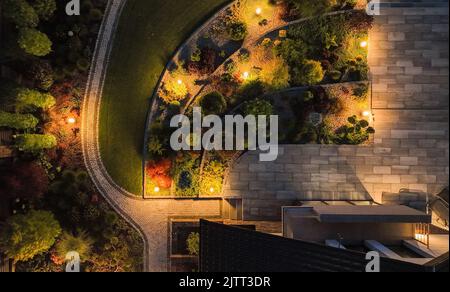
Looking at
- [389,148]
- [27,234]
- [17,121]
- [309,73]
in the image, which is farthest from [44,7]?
[389,148]

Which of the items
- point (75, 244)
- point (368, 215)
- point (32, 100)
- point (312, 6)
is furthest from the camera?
point (312, 6)

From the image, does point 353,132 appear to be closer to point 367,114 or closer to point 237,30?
point 367,114

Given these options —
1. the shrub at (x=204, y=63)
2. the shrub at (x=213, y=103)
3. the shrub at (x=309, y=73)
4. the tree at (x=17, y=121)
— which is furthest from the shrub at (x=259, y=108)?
the tree at (x=17, y=121)

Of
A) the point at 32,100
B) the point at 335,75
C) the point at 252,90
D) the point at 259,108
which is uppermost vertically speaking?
the point at 335,75

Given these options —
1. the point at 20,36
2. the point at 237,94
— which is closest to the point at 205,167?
the point at 237,94

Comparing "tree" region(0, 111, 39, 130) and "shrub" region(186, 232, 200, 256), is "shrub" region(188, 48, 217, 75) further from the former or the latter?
"shrub" region(186, 232, 200, 256)

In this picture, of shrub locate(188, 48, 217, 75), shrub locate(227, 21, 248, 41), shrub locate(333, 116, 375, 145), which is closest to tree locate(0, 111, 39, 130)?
shrub locate(188, 48, 217, 75)

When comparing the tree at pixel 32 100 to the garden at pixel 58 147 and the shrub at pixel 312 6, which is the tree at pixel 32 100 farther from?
the shrub at pixel 312 6
